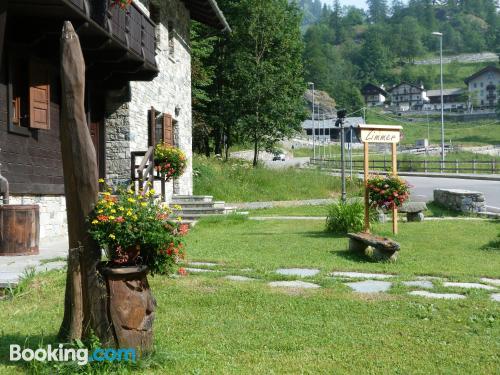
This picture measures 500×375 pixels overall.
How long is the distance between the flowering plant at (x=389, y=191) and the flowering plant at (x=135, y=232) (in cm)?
746

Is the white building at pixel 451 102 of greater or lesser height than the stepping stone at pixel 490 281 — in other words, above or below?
above

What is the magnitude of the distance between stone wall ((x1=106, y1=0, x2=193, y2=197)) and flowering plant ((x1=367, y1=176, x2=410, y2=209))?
619 cm

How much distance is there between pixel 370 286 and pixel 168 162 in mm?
9165

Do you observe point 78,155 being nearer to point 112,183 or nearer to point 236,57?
point 112,183

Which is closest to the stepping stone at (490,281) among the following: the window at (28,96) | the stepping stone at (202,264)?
the stepping stone at (202,264)

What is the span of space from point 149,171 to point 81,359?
996 centimetres

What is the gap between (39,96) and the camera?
10492 mm

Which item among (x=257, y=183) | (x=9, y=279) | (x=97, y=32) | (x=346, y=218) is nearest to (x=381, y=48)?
(x=257, y=183)

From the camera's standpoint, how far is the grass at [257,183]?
22.7 metres

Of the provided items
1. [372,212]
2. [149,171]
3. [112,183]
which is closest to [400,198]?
[372,212]

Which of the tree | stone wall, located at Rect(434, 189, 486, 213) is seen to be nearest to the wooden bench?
stone wall, located at Rect(434, 189, 486, 213)

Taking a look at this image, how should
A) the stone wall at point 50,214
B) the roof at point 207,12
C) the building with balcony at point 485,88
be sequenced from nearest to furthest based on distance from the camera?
the stone wall at point 50,214 < the roof at point 207,12 < the building with balcony at point 485,88

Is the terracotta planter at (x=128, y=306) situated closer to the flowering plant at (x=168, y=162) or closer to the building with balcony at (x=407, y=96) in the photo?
the flowering plant at (x=168, y=162)

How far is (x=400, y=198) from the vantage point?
1100 cm
